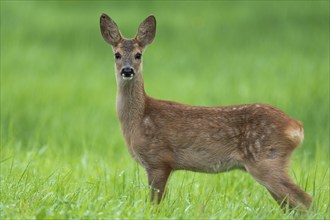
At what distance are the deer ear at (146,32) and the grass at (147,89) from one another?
124 cm

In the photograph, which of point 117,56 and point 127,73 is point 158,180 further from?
point 117,56

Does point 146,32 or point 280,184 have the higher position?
point 146,32

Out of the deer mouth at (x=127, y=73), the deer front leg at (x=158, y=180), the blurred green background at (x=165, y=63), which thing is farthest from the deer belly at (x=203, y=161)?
the blurred green background at (x=165, y=63)

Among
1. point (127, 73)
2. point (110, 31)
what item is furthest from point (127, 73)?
point (110, 31)

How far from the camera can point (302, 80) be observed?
16078 mm

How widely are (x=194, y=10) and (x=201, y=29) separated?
1.70m

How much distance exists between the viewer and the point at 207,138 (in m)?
7.88

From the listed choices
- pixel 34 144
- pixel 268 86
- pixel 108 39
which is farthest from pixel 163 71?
pixel 108 39

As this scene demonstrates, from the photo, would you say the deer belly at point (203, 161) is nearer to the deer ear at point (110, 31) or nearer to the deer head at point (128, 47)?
the deer head at point (128, 47)

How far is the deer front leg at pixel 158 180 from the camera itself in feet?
25.3

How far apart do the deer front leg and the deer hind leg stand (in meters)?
0.73

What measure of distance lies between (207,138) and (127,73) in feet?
2.96

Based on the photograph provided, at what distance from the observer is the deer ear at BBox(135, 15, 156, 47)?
873 centimetres

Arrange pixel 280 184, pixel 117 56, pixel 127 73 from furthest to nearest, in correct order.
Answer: pixel 117 56
pixel 127 73
pixel 280 184
